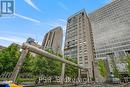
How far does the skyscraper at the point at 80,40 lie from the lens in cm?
10762

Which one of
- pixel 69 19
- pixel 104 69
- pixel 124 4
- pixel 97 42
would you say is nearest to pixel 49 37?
pixel 69 19

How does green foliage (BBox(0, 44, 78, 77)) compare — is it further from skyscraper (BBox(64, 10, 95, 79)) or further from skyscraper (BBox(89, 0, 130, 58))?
skyscraper (BBox(64, 10, 95, 79))

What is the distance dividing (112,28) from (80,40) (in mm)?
22410

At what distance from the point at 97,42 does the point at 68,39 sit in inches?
951

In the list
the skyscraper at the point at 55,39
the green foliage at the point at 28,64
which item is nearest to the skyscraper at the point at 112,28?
the skyscraper at the point at 55,39

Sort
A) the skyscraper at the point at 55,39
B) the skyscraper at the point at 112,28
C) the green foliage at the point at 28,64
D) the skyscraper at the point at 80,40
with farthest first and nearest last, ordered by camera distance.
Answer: the skyscraper at the point at 55,39, the skyscraper at the point at 80,40, the skyscraper at the point at 112,28, the green foliage at the point at 28,64

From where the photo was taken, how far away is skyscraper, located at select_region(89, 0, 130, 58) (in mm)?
96331

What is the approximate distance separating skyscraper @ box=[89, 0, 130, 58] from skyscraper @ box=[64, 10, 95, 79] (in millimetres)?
5143

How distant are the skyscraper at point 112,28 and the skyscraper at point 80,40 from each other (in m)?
5.14

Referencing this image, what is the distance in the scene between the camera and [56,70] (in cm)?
4759

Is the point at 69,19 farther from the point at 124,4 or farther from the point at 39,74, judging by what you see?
the point at 39,74

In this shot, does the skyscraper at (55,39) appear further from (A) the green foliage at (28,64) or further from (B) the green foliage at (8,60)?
(B) the green foliage at (8,60)

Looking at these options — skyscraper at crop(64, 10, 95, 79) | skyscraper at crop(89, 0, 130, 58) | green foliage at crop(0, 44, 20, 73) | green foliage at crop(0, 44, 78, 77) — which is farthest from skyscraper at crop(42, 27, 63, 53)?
green foliage at crop(0, 44, 20, 73)

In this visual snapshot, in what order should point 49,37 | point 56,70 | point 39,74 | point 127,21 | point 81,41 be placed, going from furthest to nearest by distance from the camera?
point 49,37
point 81,41
point 127,21
point 56,70
point 39,74
